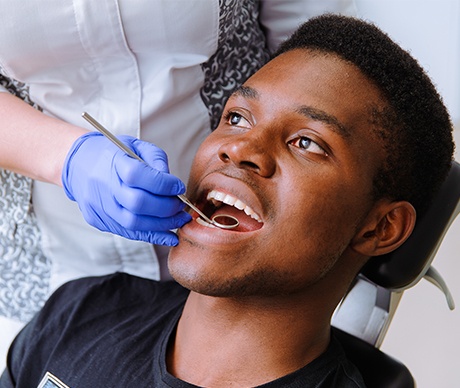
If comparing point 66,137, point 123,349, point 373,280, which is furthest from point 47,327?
point 373,280

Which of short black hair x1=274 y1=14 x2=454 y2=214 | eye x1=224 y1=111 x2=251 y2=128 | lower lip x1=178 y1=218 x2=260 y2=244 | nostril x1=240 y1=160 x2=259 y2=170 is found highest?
short black hair x1=274 y1=14 x2=454 y2=214

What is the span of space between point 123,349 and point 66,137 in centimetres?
45

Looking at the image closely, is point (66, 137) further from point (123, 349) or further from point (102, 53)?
point (123, 349)

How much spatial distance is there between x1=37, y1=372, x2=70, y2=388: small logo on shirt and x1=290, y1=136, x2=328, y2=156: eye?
69 cm

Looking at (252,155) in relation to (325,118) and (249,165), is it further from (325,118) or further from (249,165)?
(325,118)

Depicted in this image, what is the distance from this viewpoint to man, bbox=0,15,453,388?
1.30m

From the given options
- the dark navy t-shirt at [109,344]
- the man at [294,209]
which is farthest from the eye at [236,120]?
the dark navy t-shirt at [109,344]

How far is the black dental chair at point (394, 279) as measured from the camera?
4.81 feet

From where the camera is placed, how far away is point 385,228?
1439mm

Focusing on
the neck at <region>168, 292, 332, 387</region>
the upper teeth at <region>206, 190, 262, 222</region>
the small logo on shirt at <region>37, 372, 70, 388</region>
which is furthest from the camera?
the small logo on shirt at <region>37, 372, 70, 388</region>

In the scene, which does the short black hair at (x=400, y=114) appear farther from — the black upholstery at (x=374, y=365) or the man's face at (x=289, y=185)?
the black upholstery at (x=374, y=365)

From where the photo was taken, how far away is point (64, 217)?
5.62 ft

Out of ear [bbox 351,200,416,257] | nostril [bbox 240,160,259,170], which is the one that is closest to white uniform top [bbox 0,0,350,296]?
nostril [bbox 240,160,259,170]

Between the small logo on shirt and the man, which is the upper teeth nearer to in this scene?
the man
